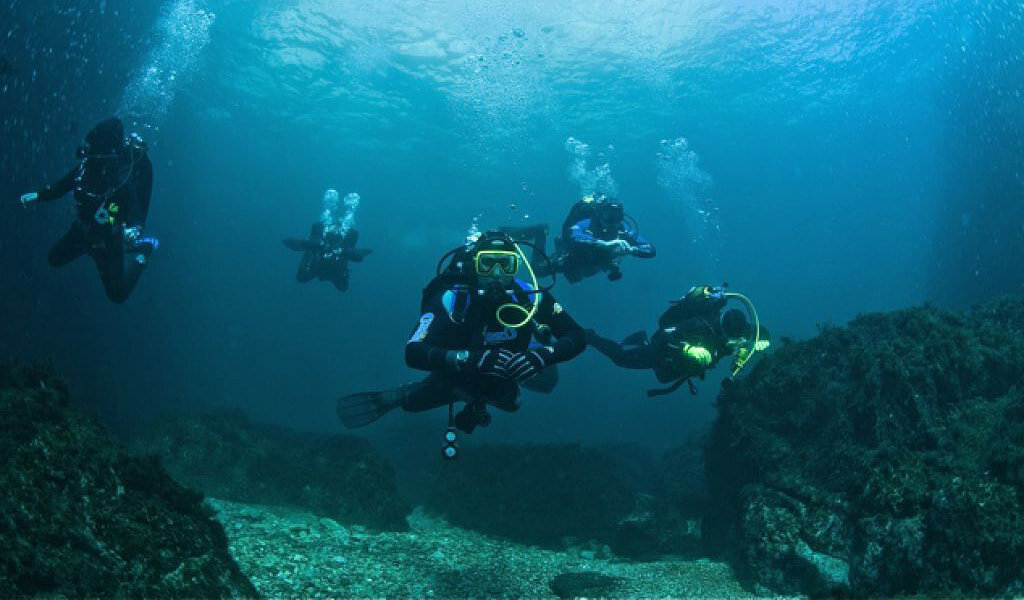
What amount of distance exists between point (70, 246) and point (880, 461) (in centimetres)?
1174

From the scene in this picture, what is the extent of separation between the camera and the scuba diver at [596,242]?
396 inches

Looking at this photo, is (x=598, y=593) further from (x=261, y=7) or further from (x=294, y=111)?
(x=294, y=111)

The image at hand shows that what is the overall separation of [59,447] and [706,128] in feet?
133

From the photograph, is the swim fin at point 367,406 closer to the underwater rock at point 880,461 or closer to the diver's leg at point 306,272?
the underwater rock at point 880,461

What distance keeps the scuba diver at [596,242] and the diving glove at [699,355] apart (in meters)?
3.46

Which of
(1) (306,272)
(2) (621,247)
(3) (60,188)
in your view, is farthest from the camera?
(1) (306,272)

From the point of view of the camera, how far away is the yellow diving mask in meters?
4.78

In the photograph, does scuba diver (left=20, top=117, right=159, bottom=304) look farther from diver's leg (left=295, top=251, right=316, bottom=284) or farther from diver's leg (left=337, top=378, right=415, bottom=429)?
diver's leg (left=295, top=251, right=316, bottom=284)

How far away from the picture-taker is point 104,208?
758 centimetres

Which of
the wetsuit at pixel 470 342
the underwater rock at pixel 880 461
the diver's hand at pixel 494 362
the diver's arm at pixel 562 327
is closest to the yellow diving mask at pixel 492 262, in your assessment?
the wetsuit at pixel 470 342

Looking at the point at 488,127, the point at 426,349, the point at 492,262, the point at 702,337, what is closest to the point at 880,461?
the point at 702,337

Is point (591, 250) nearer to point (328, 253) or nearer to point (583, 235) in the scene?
point (583, 235)

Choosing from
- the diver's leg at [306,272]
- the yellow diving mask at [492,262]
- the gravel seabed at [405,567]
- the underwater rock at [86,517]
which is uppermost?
the diver's leg at [306,272]

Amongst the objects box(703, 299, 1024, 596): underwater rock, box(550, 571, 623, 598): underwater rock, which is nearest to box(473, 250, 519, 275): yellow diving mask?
box(550, 571, 623, 598): underwater rock
